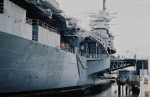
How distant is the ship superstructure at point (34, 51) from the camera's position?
1305 centimetres

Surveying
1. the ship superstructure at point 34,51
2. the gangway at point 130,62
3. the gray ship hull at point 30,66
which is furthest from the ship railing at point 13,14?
the gangway at point 130,62

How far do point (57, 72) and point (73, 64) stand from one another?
12.7 feet

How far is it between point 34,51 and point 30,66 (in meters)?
1.12

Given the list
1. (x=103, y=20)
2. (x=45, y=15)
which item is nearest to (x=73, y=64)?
(x=45, y=15)

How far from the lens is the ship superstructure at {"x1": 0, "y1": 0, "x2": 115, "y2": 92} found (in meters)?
13.0

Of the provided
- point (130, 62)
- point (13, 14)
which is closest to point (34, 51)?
point (13, 14)

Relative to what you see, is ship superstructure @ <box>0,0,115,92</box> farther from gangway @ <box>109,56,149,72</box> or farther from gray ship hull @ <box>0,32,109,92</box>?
gangway @ <box>109,56,149,72</box>

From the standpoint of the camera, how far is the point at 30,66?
48.7 ft

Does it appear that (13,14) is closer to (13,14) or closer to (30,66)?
(13,14)

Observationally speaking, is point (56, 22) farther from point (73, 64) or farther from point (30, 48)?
point (30, 48)

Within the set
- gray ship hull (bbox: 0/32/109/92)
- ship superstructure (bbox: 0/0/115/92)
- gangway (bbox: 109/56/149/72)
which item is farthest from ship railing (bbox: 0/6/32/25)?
gangway (bbox: 109/56/149/72)

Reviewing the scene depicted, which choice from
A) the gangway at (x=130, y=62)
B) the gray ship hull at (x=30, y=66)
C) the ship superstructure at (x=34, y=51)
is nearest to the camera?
the gray ship hull at (x=30, y=66)

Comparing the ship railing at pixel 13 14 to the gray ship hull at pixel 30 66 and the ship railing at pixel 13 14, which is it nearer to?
the ship railing at pixel 13 14

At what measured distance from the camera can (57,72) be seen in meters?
18.9
